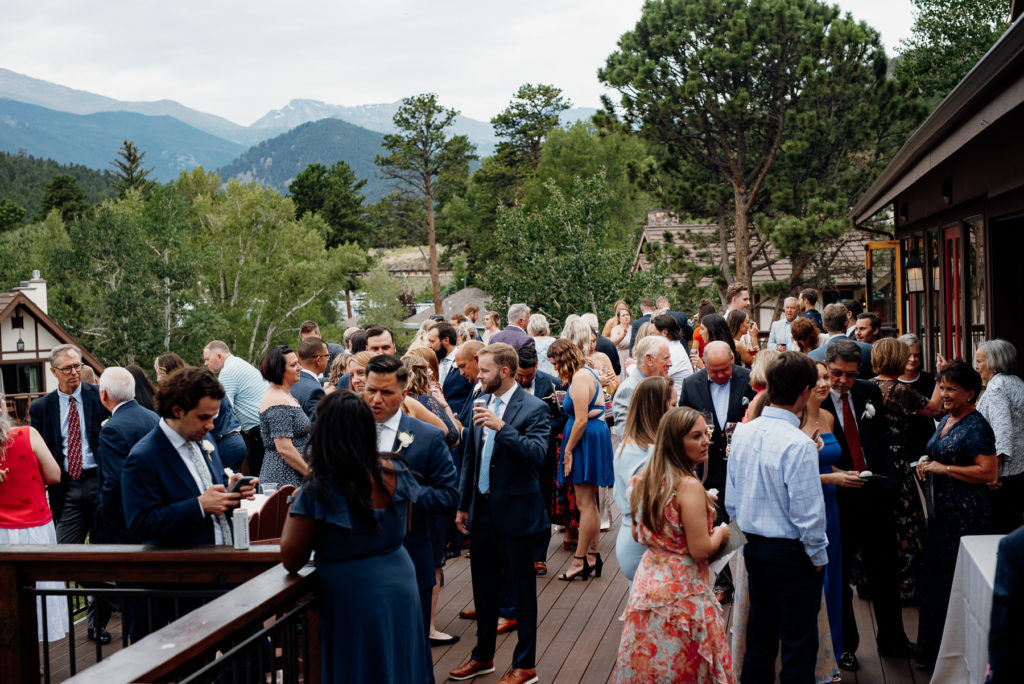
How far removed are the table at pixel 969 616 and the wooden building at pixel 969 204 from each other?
2031 millimetres

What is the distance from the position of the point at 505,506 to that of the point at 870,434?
206 centimetres

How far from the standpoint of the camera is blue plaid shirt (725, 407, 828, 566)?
388cm

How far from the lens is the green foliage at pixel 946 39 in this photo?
28.5 metres

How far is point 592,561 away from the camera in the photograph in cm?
698

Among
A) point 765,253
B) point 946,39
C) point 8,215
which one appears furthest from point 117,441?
point 8,215

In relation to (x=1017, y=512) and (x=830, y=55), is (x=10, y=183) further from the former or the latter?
(x=1017, y=512)

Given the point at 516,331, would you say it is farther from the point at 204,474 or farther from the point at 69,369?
the point at 204,474

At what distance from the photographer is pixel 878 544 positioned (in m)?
5.08

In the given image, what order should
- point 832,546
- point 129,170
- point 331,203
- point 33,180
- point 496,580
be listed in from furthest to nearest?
1. point 33,180
2. point 129,170
3. point 331,203
4. point 496,580
5. point 832,546

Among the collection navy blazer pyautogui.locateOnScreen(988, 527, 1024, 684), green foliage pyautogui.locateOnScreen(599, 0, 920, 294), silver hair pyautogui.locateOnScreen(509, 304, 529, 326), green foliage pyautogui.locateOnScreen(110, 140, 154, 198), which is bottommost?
navy blazer pyautogui.locateOnScreen(988, 527, 1024, 684)

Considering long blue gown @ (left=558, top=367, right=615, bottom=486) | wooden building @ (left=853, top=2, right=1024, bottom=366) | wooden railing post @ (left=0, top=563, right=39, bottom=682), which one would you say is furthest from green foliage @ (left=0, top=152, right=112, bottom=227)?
wooden railing post @ (left=0, top=563, right=39, bottom=682)

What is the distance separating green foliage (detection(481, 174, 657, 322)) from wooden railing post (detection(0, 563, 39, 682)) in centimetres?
1770

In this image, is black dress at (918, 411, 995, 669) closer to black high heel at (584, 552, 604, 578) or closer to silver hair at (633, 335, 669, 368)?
silver hair at (633, 335, 669, 368)

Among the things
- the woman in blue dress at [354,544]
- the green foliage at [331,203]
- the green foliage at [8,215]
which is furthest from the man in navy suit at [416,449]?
the green foliage at [8,215]
